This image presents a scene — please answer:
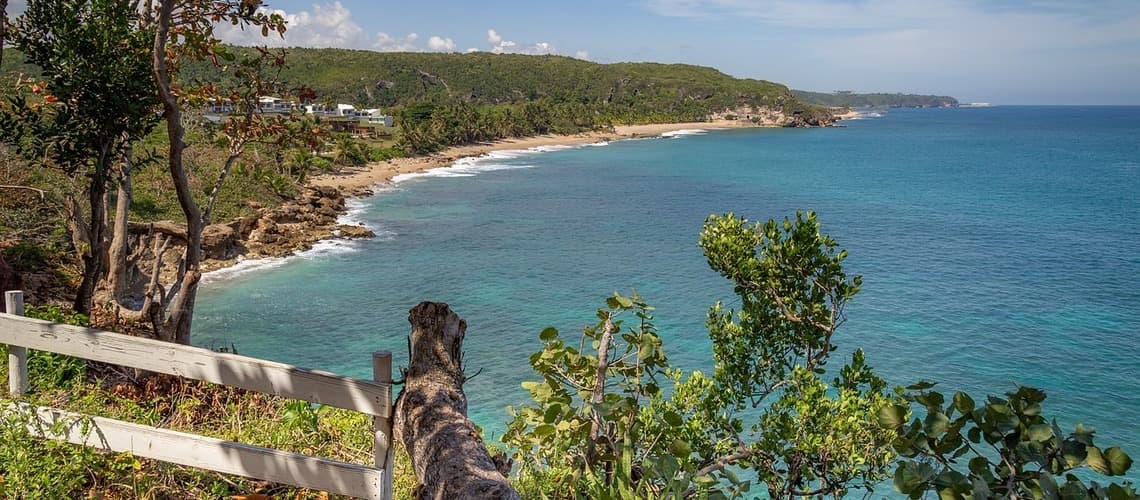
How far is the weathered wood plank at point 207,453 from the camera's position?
5.00m

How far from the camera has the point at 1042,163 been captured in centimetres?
9269

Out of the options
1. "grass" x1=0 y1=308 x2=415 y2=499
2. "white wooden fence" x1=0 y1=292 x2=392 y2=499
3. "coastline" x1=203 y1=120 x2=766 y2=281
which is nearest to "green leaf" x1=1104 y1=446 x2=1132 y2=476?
"white wooden fence" x1=0 y1=292 x2=392 y2=499

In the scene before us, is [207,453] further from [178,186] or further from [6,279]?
[6,279]

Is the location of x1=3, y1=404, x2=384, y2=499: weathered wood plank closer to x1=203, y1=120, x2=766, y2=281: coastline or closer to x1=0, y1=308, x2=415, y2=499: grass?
x1=0, y1=308, x2=415, y2=499: grass

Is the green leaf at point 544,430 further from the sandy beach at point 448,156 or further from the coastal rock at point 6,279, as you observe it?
the sandy beach at point 448,156

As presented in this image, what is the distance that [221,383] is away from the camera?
Result: 497 centimetres

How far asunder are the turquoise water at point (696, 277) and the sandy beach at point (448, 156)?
3536mm

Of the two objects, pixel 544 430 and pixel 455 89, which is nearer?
pixel 544 430

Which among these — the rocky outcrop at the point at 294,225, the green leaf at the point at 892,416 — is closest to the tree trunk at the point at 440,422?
the green leaf at the point at 892,416

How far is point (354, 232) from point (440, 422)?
3617 centimetres

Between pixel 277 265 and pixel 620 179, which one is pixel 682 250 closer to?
pixel 277 265

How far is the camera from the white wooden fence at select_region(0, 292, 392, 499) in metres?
4.79

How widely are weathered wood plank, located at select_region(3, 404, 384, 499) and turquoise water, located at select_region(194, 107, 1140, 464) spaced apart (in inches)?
494

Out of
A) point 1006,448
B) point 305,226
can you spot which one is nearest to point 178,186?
point 1006,448
